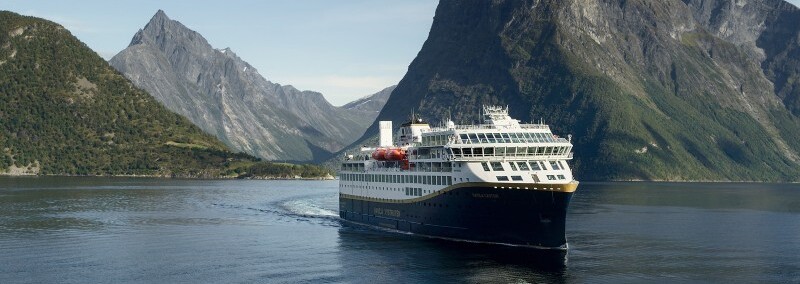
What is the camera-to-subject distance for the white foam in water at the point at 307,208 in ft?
530

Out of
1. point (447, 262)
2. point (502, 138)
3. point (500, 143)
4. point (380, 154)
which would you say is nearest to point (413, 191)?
point (380, 154)

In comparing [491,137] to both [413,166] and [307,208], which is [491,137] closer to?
[413,166]

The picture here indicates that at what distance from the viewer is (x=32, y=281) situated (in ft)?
273

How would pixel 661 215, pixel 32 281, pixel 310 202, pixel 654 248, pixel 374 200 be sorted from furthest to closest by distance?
pixel 310 202 → pixel 661 215 → pixel 374 200 → pixel 654 248 → pixel 32 281

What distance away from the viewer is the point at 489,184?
9919 cm

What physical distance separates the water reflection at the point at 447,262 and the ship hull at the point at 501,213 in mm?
1227

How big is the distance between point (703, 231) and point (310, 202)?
87.1 m

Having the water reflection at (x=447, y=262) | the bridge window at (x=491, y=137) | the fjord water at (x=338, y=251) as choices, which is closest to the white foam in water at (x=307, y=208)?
the fjord water at (x=338, y=251)

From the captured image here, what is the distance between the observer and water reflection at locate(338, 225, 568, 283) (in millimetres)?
87625

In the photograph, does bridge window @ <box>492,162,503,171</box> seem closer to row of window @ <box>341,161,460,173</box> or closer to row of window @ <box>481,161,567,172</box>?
row of window @ <box>481,161,567,172</box>

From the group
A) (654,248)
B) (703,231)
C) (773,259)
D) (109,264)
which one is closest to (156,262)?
(109,264)

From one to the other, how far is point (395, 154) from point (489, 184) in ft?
79.6

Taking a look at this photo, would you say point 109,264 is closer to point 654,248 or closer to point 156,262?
point 156,262

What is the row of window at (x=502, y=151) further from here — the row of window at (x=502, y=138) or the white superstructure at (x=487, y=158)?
the row of window at (x=502, y=138)
